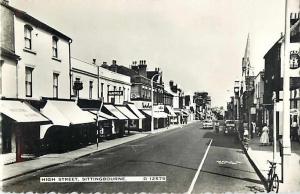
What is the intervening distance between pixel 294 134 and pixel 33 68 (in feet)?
62.9

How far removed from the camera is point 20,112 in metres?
16.8

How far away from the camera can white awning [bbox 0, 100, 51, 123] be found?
51.6 ft

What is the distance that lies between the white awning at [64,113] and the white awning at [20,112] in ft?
3.17

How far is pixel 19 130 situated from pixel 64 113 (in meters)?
A: 3.55

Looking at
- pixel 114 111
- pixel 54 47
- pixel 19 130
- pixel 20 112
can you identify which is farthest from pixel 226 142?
pixel 20 112

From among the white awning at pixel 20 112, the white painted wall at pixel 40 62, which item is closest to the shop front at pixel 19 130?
the white awning at pixel 20 112

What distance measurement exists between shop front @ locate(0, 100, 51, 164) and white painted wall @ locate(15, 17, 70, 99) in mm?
1385

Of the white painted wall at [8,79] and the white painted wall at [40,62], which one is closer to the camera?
the white painted wall at [8,79]

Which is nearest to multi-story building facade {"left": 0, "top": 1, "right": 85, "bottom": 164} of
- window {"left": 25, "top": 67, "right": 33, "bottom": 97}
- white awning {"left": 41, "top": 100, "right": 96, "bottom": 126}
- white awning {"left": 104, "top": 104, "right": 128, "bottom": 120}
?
window {"left": 25, "top": 67, "right": 33, "bottom": 97}

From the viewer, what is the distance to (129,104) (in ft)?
136

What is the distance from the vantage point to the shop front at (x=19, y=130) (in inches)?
638

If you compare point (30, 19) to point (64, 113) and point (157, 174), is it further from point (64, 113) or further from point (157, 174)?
point (157, 174)

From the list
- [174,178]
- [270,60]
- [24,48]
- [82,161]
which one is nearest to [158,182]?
[174,178]

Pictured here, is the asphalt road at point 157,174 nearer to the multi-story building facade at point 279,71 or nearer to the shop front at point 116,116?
the multi-story building facade at point 279,71
